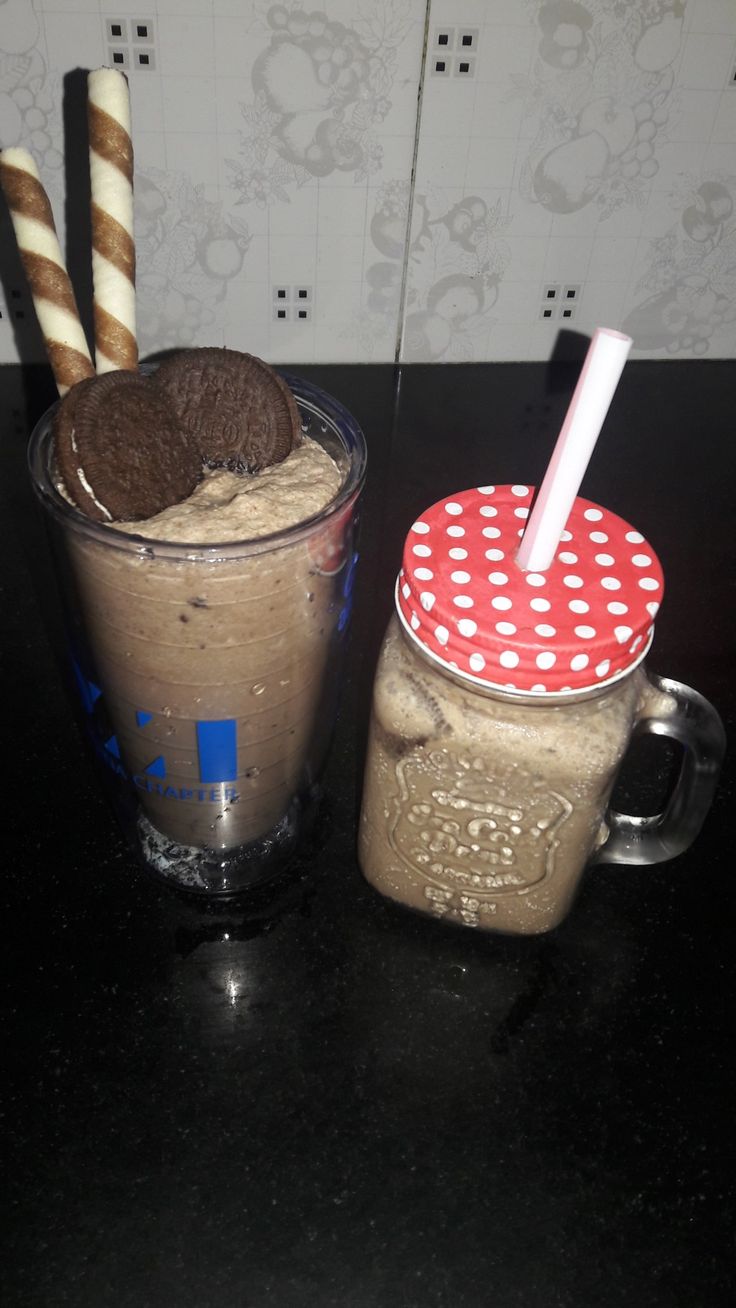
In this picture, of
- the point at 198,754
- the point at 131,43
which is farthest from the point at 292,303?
the point at 198,754

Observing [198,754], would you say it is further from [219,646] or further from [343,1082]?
[343,1082]

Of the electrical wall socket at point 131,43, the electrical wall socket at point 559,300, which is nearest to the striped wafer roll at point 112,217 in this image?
the electrical wall socket at point 131,43

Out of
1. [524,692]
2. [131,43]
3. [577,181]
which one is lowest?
[524,692]

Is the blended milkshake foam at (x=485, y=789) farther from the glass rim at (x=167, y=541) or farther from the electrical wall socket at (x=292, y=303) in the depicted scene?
the electrical wall socket at (x=292, y=303)

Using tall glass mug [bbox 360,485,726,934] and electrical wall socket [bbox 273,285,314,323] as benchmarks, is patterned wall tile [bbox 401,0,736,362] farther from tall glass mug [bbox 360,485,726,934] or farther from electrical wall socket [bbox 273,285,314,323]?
tall glass mug [bbox 360,485,726,934]

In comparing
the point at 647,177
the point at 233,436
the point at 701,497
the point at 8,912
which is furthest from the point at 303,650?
the point at 647,177

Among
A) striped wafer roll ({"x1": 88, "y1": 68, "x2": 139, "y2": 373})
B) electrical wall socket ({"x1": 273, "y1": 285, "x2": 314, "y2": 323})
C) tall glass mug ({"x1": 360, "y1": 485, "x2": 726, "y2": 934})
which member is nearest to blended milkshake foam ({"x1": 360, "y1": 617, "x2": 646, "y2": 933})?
tall glass mug ({"x1": 360, "y1": 485, "x2": 726, "y2": 934})

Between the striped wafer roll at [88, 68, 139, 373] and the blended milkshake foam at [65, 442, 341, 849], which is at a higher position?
the striped wafer roll at [88, 68, 139, 373]
